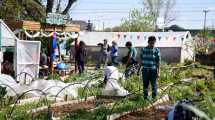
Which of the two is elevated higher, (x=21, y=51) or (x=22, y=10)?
(x=22, y=10)

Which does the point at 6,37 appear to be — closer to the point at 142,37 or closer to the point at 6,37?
the point at 6,37

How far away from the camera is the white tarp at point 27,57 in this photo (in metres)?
18.9

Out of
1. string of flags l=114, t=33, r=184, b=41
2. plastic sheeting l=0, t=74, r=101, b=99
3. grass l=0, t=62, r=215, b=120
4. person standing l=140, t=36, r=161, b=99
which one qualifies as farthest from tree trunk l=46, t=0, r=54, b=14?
person standing l=140, t=36, r=161, b=99

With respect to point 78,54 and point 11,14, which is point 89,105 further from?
point 11,14

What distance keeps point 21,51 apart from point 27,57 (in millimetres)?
434

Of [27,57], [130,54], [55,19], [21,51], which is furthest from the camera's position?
[55,19]

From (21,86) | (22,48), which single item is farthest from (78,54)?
(21,86)

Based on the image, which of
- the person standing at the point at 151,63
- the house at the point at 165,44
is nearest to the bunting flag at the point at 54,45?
the person standing at the point at 151,63

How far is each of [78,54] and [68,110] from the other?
11553 mm

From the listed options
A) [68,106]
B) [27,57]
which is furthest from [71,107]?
[27,57]

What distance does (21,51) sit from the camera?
19.0 meters

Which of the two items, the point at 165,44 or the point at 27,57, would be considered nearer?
the point at 27,57

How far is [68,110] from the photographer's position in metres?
11.4

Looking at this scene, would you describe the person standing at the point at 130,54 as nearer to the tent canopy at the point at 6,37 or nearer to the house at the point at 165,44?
the tent canopy at the point at 6,37
